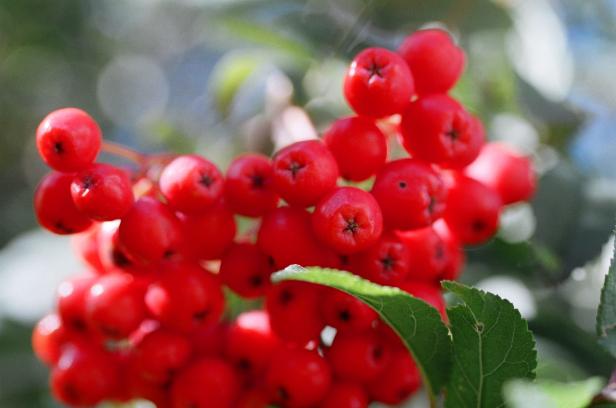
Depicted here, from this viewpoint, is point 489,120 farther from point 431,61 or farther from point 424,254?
point 424,254

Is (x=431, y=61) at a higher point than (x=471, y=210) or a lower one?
higher

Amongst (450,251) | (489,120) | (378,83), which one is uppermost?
(378,83)

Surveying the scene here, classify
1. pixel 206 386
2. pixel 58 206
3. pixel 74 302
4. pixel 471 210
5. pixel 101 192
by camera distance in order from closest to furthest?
pixel 101 192 < pixel 58 206 < pixel 206 386 < pixel 471 210 < pixel 74 302

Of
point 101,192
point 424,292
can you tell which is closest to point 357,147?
point 424,292

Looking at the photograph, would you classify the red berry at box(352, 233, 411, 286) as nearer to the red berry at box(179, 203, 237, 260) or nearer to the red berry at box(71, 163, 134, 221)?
the red berry at box(179, 203, 237, 260)

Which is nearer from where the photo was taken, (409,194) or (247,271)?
(409,194)

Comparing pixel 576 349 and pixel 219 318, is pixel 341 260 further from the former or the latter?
pixel 576 349

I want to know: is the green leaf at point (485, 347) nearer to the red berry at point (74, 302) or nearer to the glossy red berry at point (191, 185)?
the glossy red berry at point (191, 185)
